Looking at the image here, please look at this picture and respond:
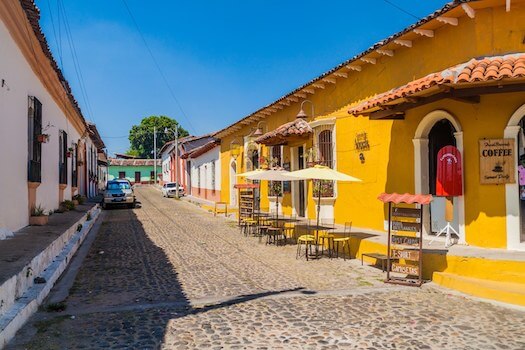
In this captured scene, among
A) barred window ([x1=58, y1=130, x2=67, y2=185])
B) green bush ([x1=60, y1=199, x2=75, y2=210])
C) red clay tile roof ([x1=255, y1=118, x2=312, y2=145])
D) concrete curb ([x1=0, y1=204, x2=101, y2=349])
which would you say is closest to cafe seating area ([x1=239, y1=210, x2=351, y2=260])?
red clay tile roof ([x1=255, y1=118, x2=312, y2=145])

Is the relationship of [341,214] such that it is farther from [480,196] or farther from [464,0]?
[464,0]

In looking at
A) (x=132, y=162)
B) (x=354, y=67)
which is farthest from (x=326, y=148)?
(x=132, y=162)

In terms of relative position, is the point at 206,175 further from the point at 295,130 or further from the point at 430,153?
the point at 430,153

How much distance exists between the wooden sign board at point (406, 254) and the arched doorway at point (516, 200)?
1.53 meters

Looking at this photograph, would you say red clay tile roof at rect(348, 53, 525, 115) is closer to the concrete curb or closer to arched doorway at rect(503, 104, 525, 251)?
arched doorway at rect(503, 104, 525, 251)

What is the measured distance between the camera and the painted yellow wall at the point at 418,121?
715cm

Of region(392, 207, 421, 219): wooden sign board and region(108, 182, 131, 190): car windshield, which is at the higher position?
region(108, 182, 131, 190): car windshield

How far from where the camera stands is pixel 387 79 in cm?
962

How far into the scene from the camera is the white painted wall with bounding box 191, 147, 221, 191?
26.4 metres

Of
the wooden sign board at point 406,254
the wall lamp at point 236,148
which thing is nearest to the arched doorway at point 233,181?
the wall lamp at point 236,148

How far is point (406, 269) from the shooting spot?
23.0ft

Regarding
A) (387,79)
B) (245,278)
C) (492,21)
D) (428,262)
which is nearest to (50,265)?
(245,278)

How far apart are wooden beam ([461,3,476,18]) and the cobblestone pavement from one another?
4.54 m

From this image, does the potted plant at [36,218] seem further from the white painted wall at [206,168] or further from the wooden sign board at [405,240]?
the white painted wall at [206,168]
